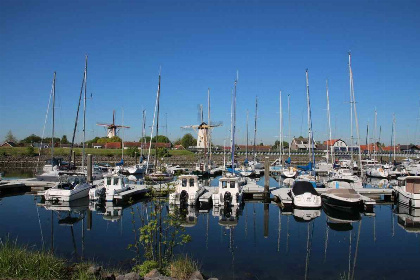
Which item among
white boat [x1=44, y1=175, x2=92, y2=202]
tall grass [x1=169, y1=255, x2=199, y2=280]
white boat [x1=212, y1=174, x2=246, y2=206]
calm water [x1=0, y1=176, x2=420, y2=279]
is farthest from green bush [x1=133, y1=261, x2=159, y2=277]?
white boat [x1=44, y1=175, x2=92, y2=202]

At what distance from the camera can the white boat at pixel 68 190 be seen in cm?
3222

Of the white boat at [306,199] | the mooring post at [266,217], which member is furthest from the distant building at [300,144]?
the white boat at [306,199]

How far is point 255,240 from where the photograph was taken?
70.8ft

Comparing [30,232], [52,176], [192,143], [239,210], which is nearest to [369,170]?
[239,210]

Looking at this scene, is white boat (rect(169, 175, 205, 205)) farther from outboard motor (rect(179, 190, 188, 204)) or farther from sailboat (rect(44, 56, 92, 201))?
sailboat (rect(44, 56, 92, 201))

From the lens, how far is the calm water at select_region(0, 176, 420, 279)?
1655cm

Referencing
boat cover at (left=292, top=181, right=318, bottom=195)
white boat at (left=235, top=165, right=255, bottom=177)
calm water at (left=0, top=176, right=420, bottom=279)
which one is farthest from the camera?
white boat at (left=235, top=165, right=255, bottom=177)

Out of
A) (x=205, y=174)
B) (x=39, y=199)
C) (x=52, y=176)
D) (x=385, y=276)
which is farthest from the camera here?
(x=205, y=174)

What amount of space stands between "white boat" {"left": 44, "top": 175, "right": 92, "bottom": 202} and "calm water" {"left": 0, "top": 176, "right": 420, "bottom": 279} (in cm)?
140

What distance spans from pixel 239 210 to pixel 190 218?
17.5 ft

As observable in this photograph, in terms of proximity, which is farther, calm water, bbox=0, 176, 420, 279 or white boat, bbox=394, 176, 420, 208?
white boat, bbox=394, 176, 420, 208

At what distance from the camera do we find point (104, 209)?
30734 millimetres

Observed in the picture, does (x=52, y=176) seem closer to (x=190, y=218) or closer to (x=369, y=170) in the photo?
(x=190, y=218)

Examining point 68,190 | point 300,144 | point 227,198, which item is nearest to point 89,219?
point 68,190
